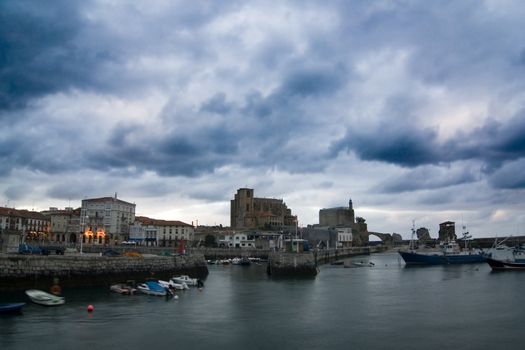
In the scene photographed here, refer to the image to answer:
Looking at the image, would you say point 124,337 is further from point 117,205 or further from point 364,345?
point 117,205

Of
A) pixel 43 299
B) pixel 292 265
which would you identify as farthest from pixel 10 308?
pixel 292 265

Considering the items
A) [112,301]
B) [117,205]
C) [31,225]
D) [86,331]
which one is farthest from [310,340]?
[31,225]

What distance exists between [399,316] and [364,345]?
11672 millimetres

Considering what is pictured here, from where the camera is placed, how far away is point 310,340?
102ft

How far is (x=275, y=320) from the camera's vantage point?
1480 inches

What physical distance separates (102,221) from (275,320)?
119 m

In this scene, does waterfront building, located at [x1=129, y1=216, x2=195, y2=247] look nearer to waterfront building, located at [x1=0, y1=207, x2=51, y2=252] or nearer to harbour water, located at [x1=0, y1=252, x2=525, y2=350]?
waterfront building, located at [x1=0, y1=207, x2=51, y2=252]

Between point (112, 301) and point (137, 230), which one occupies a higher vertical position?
point (137, 230)

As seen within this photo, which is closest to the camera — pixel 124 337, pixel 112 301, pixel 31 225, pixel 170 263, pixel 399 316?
pixel 124 337

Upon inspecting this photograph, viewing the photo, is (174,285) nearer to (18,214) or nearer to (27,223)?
(18,214)

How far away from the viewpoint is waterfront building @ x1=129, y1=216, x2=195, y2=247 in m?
151

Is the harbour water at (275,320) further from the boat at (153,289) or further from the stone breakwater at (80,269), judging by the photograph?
the stone breakwater at (80,269)

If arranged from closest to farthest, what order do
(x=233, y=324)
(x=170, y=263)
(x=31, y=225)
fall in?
(x=233, y=324) < (x=170, y=263) < (x=31, y=225)

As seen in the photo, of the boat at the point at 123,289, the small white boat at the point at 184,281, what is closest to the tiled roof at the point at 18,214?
the small white boat at the point at 184,281
